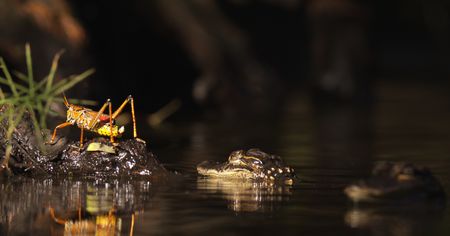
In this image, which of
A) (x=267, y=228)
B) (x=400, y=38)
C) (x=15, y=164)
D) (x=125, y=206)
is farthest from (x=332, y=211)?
(x=400, y=38)

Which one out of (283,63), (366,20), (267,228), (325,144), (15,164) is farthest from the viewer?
(283,63)

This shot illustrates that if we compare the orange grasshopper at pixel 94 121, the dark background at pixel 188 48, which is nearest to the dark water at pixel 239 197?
the orange grasshopper at pixel 94 121

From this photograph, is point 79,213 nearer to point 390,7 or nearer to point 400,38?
point 390,7

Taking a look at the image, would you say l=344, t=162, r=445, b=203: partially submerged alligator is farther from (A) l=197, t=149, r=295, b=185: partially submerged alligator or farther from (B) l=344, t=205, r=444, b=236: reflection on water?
(A) l=197, t=149, r=295, b=185: partially submerged alligator

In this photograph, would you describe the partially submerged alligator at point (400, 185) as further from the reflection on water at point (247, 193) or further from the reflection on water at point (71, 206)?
the reflection on water at point (71, 206)

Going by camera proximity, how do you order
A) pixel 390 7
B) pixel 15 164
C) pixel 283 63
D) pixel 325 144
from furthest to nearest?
pixel 283 63
pixel 390 7
pixel 325 144
pixel 15 164

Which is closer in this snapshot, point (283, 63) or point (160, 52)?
point (160, 52)

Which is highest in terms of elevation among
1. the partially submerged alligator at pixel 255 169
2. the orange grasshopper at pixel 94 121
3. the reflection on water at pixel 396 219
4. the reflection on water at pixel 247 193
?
the orange grasshopper at pixel 94 121
